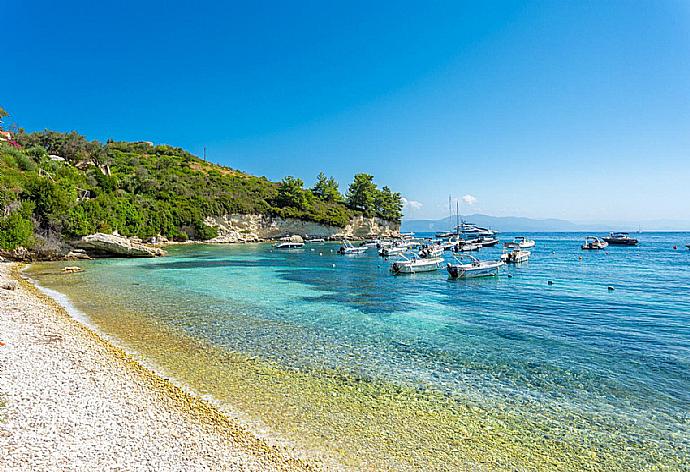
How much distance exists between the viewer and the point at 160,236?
229ft

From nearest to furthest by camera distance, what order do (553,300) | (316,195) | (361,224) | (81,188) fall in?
(553,300) → (81,188) → (361,224) → (316,195)

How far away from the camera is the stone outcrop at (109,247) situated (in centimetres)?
4128

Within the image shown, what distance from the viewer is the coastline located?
566cm

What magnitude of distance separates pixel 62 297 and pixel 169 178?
246 ft

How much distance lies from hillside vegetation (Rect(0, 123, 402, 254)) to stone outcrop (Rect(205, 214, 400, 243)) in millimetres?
1513

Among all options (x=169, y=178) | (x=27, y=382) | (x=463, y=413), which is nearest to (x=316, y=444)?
(x=463, y=413)

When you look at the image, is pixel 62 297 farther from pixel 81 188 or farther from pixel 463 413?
pixel 81 188

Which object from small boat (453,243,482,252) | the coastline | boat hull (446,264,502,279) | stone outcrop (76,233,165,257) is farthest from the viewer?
small boat (453,243,482,252)

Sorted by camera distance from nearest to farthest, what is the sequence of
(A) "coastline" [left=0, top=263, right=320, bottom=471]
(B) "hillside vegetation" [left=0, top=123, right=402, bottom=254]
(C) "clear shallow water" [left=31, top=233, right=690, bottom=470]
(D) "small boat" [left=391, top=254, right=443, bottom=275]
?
1. (A) "coastline" [left=0, top=263, right=320, bottom=471]
2. (C) "clear shallow water" [left=31, top=233, right=690, bottom=470]
3. (D) "small boat" [left=391, top=254, right=443, bottom=275]
4. (B) "hillside vegetation" [left=0, top=123, right=402, bottom=254]

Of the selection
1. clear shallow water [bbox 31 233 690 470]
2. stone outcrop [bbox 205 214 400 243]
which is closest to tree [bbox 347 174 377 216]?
stone outcrop [bbox 205 214 400 243]

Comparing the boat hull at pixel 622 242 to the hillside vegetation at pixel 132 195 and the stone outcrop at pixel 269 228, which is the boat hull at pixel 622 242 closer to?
the hillside vegetation at pixel 132 195

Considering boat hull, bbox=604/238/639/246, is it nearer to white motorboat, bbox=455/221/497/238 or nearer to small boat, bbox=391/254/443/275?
white motorboat, bbox=455/221/497/238

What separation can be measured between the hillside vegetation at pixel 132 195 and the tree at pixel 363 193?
297mm

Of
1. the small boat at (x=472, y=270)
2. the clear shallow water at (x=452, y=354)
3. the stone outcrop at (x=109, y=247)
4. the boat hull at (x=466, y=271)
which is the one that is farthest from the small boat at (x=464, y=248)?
the stone outcrop at (x=109, y=247)
